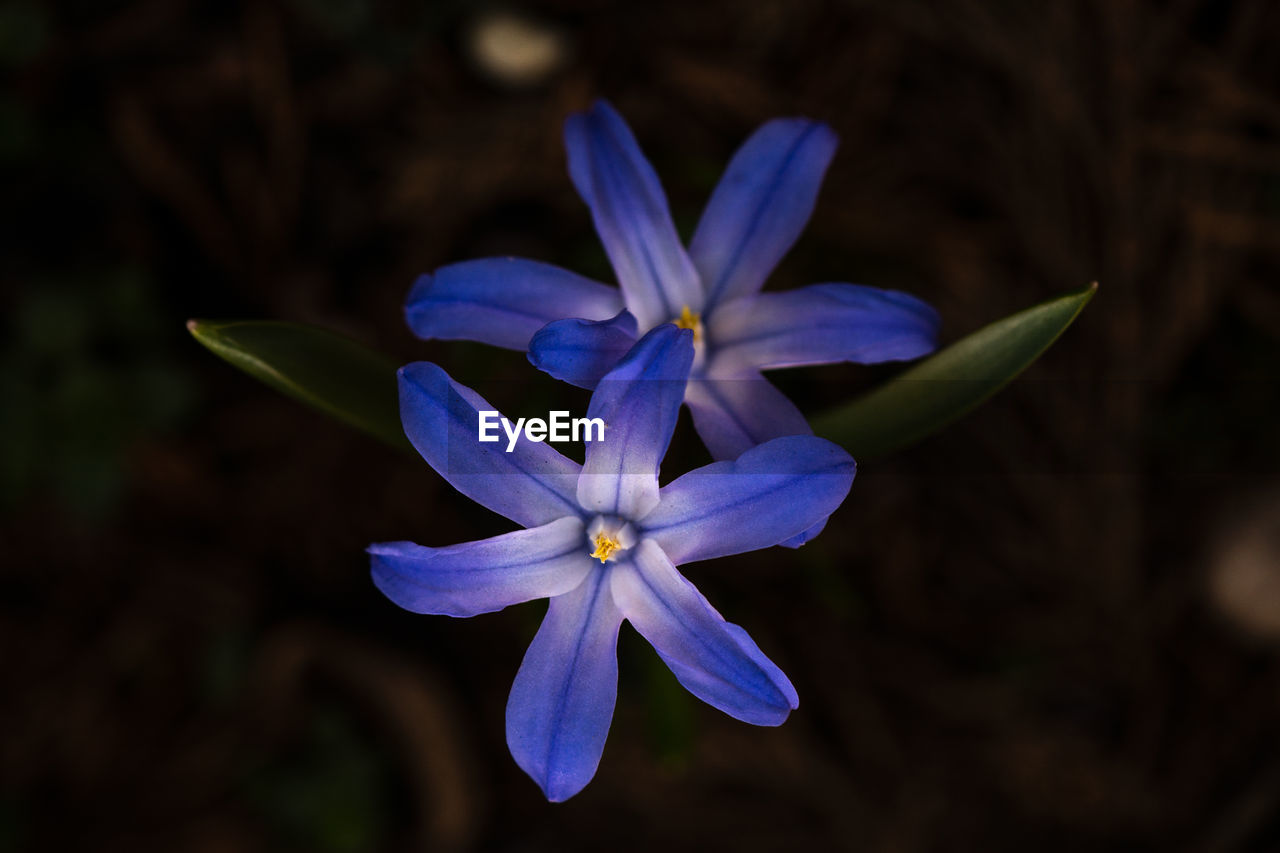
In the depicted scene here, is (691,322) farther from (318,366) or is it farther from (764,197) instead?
(318,366)

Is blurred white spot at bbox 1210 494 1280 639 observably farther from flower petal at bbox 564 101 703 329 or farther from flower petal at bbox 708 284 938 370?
flower petal at bbox 564 101 703 329

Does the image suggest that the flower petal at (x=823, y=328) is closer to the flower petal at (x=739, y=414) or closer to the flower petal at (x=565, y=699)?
the flower petal at (x=739, y=414)

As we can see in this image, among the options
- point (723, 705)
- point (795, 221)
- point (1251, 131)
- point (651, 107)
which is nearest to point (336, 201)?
point (651, 107)

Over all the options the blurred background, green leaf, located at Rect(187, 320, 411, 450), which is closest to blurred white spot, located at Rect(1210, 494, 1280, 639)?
the blurred background

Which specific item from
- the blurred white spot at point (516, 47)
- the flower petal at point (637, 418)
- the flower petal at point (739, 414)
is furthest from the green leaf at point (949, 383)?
the blurred white spot at point (516, 47)

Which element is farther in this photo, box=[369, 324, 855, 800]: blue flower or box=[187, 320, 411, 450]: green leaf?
box=[187, 320, 411, 450]: green leaf

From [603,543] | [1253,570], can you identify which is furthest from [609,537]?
[1253,570]

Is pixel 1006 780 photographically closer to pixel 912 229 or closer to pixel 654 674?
pixel 654 674
